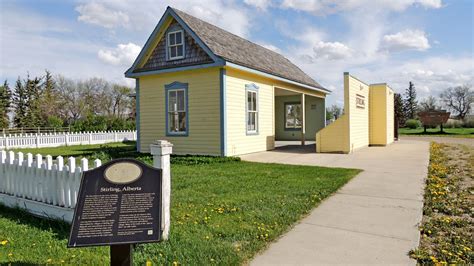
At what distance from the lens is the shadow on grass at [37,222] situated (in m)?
4.73

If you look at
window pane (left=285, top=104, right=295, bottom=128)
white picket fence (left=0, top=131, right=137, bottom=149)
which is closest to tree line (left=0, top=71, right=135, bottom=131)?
white picket fence (left=0, top=131, right=137, bottom=149)

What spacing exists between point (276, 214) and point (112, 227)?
9.50 ft

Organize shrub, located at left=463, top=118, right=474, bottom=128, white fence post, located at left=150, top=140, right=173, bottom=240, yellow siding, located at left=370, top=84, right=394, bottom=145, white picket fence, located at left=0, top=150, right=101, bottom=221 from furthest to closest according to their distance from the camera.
Result: shrub, located at left=463, top=118, right=474, bottom=128 < yellow siding, located at left=370, top=84, right=394, bottom=145 < white picket fence, located at left=0, top=150, right=101, bottom=221 < white fence post, located at left=150, top=140, right=173, bottom=240

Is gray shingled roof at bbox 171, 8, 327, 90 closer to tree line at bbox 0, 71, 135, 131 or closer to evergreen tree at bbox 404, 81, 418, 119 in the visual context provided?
tree line at bbox 0, 71, 135, 131

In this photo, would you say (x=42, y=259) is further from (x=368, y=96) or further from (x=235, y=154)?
(x=368, y=96)

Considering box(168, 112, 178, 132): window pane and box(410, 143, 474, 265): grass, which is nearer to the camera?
Answer: box(410, 143, 474, 265): grass

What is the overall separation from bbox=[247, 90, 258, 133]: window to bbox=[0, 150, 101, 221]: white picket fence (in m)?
9.28

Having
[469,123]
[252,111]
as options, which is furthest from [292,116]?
[469,123]

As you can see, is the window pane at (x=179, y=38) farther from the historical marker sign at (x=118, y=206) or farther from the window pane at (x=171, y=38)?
the historical marker sign at (x=118, y=206)

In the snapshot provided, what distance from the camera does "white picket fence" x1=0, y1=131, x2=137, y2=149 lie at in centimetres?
2147

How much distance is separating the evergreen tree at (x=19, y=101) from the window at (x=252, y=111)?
41.3 metres

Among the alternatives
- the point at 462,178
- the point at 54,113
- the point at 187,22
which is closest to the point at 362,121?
the point at 462,178

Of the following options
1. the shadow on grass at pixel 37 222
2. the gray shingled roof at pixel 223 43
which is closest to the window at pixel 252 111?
the gray shingled roof at pixel 223 43

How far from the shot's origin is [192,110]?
13.2 meters
